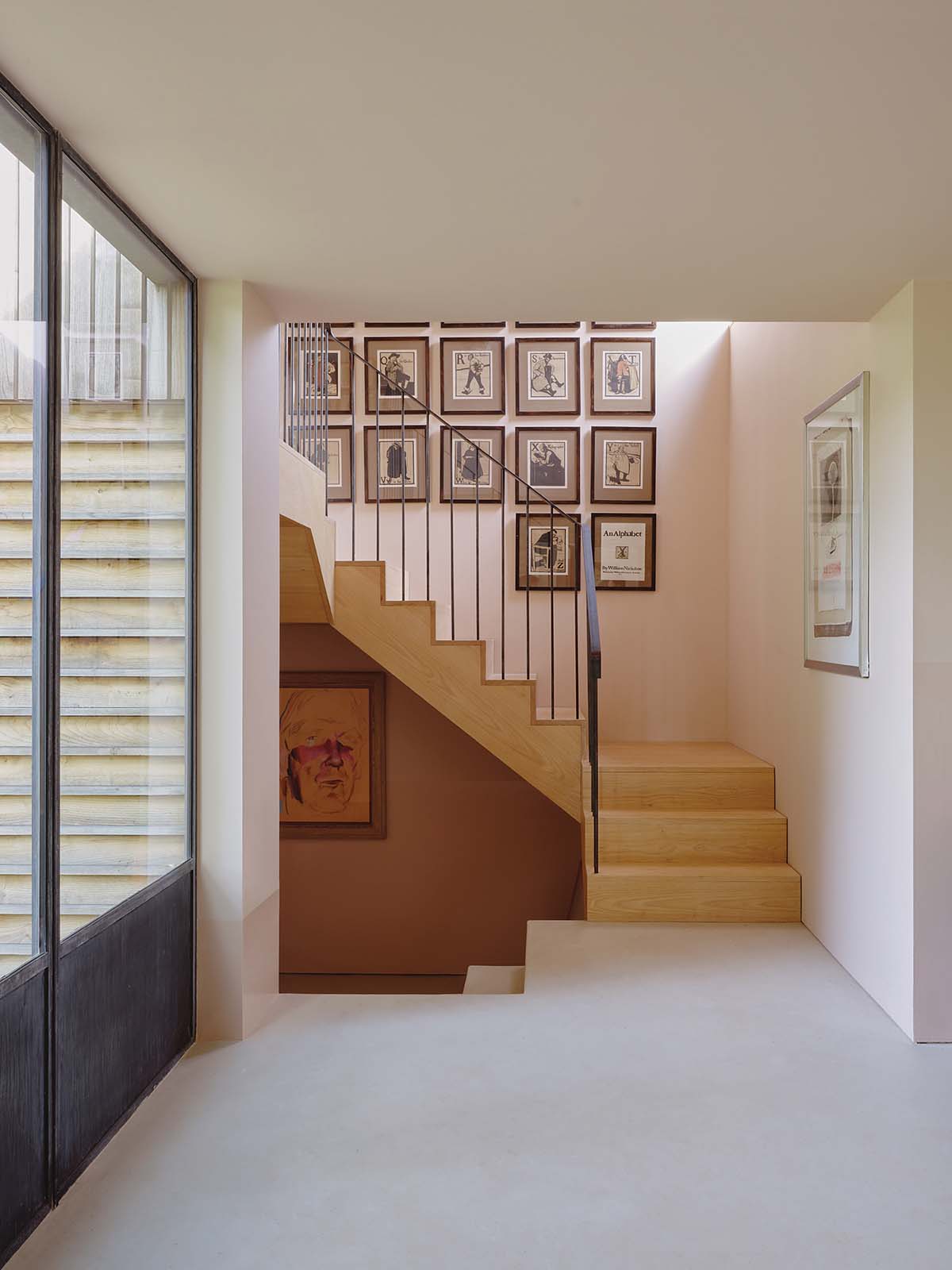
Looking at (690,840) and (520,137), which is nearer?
(520,137)

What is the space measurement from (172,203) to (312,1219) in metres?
2.59

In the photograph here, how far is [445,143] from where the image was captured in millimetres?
2389

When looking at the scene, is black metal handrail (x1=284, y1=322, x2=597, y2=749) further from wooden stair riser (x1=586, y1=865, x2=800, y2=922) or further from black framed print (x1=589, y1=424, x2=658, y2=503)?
wooden stair riser (x1=586, y1=865, x2=800, y2=922)

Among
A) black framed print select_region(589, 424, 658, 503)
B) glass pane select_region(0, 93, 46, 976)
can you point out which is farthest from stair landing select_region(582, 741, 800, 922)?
glass pane select_region(0, 93, 46, 976)

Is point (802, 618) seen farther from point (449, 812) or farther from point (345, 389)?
point (345, 389)

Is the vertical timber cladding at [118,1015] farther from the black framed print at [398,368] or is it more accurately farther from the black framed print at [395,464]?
the black framed print at [398,368]

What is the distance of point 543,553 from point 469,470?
0.68 metres

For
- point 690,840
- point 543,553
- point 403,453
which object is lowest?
point 690,840

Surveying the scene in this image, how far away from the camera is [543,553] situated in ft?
19.9

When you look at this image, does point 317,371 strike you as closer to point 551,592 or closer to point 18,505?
point 551,592

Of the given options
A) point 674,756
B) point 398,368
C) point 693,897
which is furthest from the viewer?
point 398,368

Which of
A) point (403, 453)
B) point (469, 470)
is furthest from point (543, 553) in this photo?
point (403, 453)

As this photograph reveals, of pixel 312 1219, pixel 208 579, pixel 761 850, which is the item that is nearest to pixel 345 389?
pixel 208 579

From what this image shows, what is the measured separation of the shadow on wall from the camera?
6172 mm
